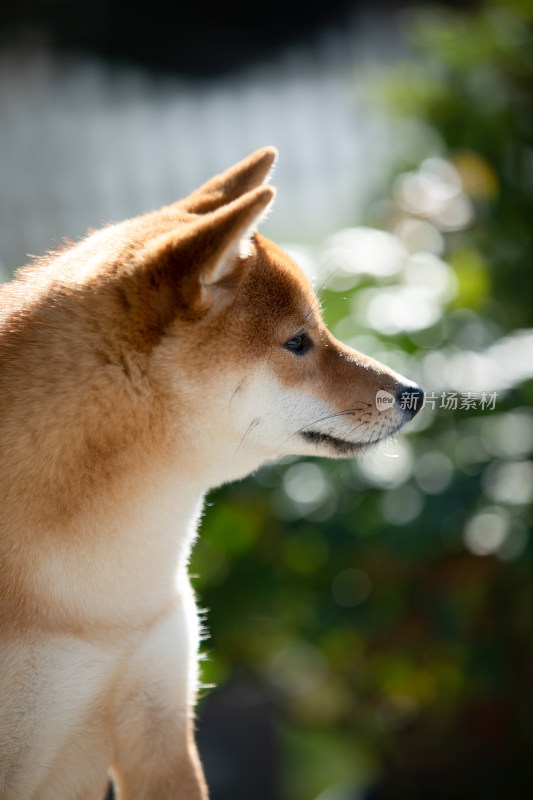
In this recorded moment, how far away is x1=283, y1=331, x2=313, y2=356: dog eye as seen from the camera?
59.0 inches

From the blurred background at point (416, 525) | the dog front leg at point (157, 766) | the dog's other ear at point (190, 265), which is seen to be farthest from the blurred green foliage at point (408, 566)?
the dog's other ear at point (190, 265)

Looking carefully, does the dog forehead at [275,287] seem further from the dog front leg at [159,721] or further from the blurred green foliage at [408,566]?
the blurred green foliage at [408,566]

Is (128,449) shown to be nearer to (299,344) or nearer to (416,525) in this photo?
(299,344)

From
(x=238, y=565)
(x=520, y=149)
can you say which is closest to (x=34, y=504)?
(x=238, y=565)

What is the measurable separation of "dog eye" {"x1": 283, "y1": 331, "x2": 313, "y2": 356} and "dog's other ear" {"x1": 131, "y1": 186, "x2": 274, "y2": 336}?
6.6 inches

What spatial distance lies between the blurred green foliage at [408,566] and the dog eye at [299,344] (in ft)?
3.54

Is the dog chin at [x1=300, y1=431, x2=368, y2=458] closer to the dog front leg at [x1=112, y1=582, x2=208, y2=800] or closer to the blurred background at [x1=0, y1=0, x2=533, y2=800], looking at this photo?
the dog front leg at [x1=112, y1=582, x2=208, y2=800]

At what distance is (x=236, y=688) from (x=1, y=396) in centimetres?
186

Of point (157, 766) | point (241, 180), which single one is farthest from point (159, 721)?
point (241, 180)

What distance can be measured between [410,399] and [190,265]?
0.53 meters

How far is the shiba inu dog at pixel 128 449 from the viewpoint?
1.31 meters

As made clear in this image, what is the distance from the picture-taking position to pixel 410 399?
161 cm

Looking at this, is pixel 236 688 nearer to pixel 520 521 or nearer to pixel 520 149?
pixel 520 521

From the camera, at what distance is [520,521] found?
263 cm
